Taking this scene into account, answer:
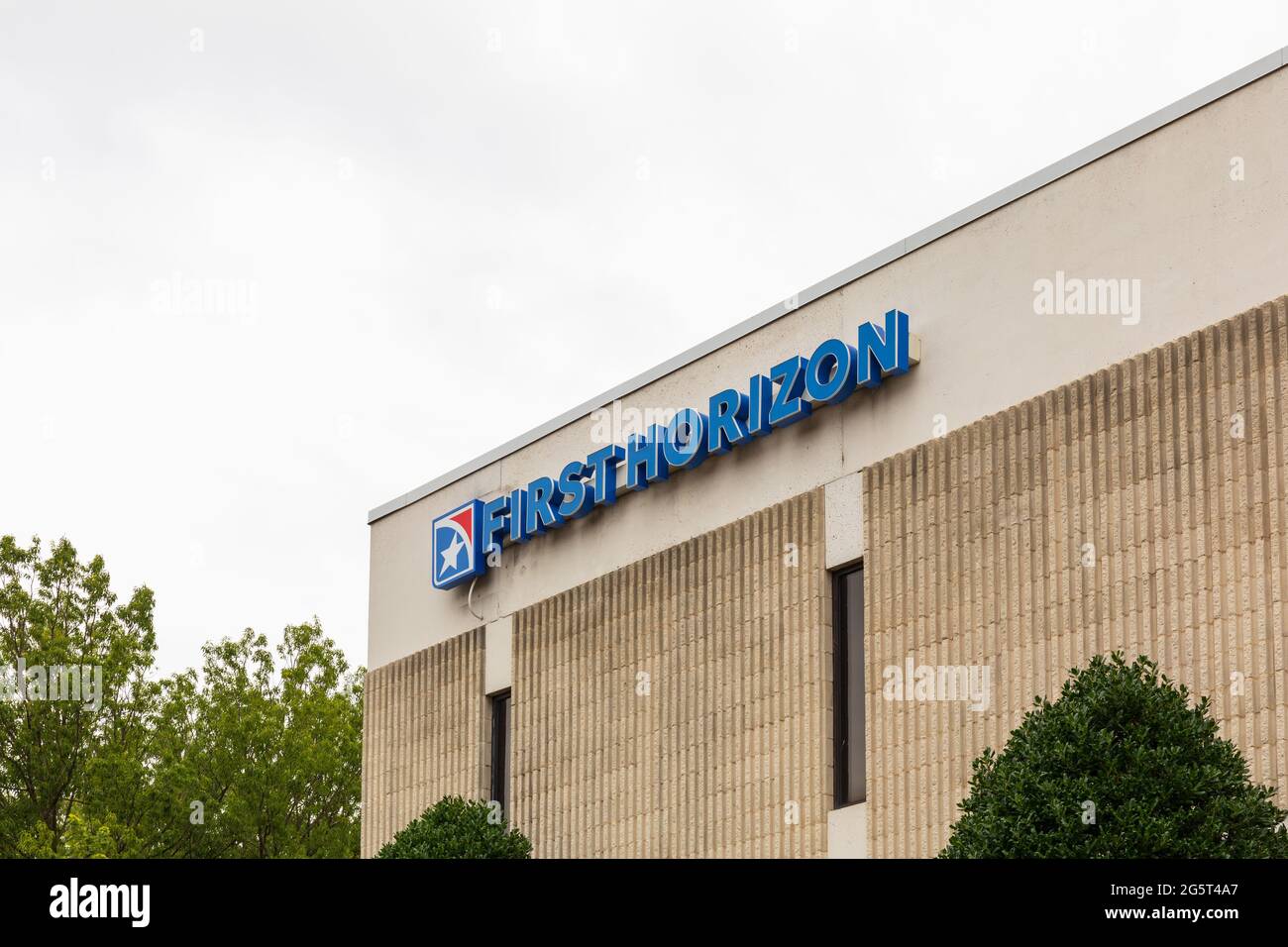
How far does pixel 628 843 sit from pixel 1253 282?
9791mm

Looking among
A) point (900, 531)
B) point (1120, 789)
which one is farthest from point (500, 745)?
point (1120, 789)

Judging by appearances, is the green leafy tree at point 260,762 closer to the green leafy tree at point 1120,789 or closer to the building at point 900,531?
the building at point 900,531

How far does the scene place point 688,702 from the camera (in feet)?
74.9

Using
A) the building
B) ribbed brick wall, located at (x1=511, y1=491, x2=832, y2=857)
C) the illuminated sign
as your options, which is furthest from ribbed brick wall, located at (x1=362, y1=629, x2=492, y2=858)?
the illuminated sign

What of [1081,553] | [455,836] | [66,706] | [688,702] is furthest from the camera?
[66,706]

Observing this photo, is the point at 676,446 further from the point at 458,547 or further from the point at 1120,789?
the point at 1120,789

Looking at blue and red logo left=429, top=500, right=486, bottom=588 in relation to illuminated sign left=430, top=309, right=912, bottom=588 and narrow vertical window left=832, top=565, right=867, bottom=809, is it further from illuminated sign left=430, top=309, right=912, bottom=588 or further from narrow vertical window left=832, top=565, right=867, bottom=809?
narrow vertical window left=832, top=565, right=867, bottom=809

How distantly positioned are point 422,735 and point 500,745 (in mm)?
1613

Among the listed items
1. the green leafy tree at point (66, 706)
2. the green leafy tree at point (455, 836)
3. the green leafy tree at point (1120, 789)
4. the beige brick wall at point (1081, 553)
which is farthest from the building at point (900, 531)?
the green leafy tree at point (66, 706)

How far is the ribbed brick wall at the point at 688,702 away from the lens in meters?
21.4

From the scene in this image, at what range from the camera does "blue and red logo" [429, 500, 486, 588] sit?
26719mm

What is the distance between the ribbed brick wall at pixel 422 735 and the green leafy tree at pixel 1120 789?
40.5ft
